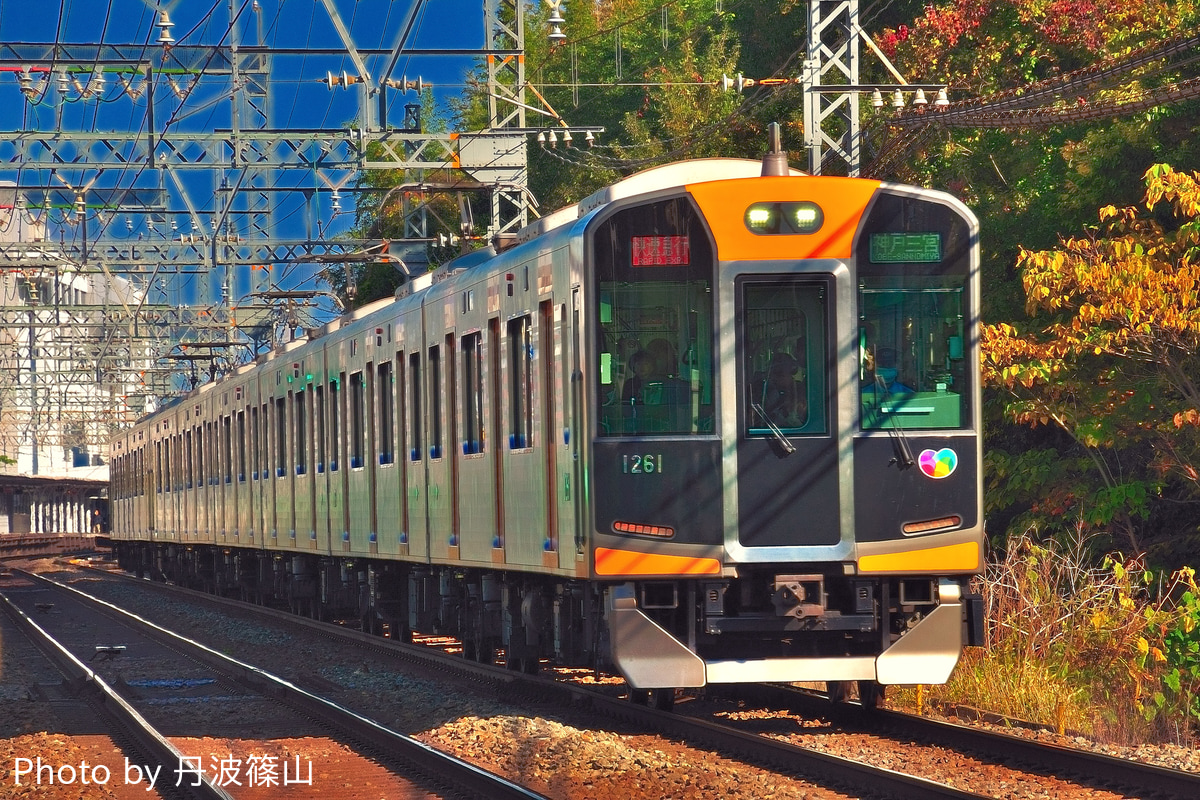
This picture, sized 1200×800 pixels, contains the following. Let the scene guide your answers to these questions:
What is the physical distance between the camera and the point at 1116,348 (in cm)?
1390

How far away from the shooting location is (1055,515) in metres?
15.7

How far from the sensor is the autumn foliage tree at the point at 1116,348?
1319 centimetres

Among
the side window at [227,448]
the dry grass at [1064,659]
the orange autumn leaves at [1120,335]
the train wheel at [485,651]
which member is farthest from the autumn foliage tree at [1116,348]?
the side window at [227,448]

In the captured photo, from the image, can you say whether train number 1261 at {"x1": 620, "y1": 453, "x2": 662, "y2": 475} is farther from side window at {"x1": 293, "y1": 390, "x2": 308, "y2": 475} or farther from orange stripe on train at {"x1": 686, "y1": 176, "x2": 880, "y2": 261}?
side window at {"x1": 293, "y1": 390, "x2": 308, "y2": 475}

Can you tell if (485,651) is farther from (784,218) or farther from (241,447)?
(241,447)

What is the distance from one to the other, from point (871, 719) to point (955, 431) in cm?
172

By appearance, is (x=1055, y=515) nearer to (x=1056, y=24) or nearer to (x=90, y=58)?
(x=1056, y=24)

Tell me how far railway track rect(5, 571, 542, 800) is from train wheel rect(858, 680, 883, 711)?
8.28 ft

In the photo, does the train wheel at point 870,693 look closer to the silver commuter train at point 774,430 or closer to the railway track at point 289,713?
the silver commuter train at point 774,430

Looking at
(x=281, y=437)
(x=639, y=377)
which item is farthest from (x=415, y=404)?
(x=281, y=437)

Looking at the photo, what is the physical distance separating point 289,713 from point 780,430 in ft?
15.1

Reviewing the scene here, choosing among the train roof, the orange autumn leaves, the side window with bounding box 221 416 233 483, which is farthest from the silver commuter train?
the side window with bounding box 221 416 233 483

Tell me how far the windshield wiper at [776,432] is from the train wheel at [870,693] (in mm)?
1536

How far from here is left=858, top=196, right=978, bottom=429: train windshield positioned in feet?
31.2
